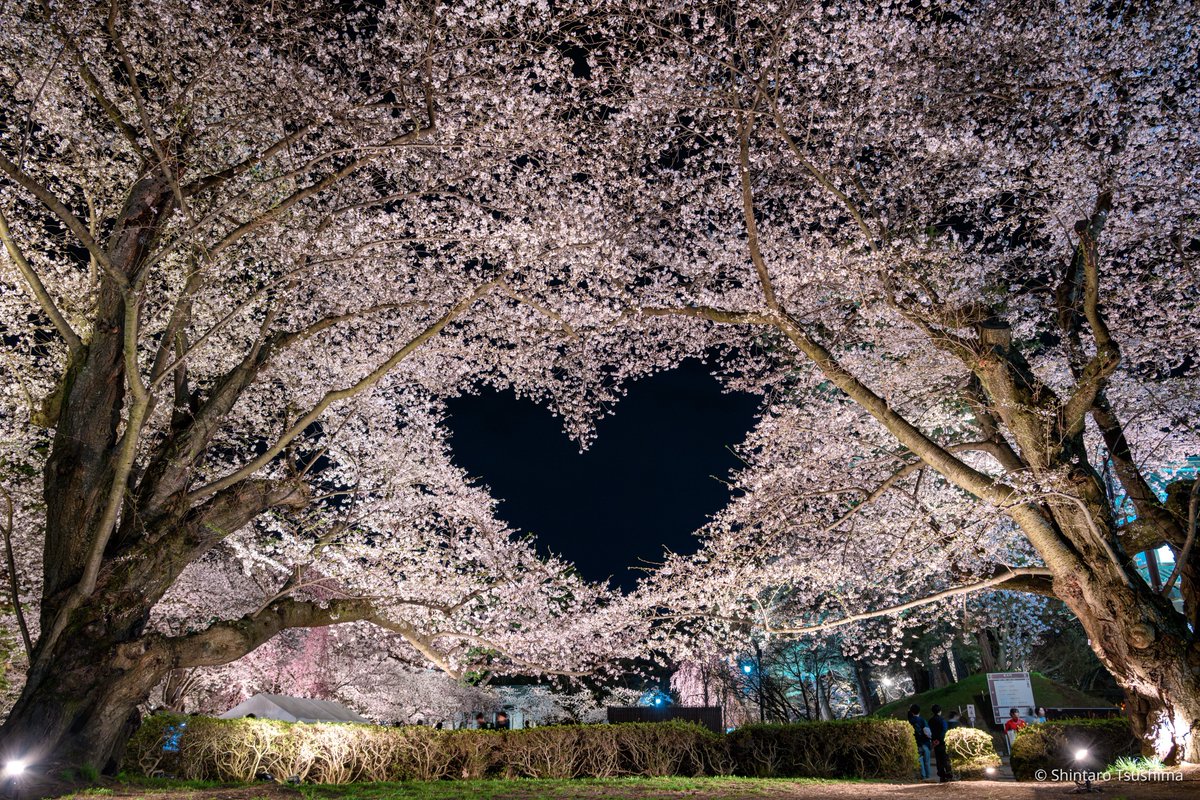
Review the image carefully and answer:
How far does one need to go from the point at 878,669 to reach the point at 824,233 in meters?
30.9

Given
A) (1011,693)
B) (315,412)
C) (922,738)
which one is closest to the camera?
(315,412)

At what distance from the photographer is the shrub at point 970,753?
13062 millimetres

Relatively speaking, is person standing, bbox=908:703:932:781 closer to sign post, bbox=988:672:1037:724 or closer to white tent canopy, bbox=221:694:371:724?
sign post, bbox=988:672:1037:724

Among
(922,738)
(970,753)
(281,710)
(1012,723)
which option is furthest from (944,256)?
(281,710)

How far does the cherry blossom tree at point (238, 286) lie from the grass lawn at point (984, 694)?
52.1 ft

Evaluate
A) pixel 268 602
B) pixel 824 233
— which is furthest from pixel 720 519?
pixel 268 602

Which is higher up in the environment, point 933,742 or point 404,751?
point 404,751

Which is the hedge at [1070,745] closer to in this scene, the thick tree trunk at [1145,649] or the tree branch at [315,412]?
the thick tree trunk at [1145,649]

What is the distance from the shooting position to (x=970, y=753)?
13359mm

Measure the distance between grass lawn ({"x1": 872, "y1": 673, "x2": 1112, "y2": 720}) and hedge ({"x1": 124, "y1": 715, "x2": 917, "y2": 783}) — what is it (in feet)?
25.2

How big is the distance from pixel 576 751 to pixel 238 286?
34.9ft

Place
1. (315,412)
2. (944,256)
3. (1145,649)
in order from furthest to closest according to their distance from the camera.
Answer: (944,256)
(315,412)
(1145,649)

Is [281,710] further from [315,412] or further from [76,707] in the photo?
[315,412]

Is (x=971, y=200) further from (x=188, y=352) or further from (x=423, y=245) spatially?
(x=188, y=352)
